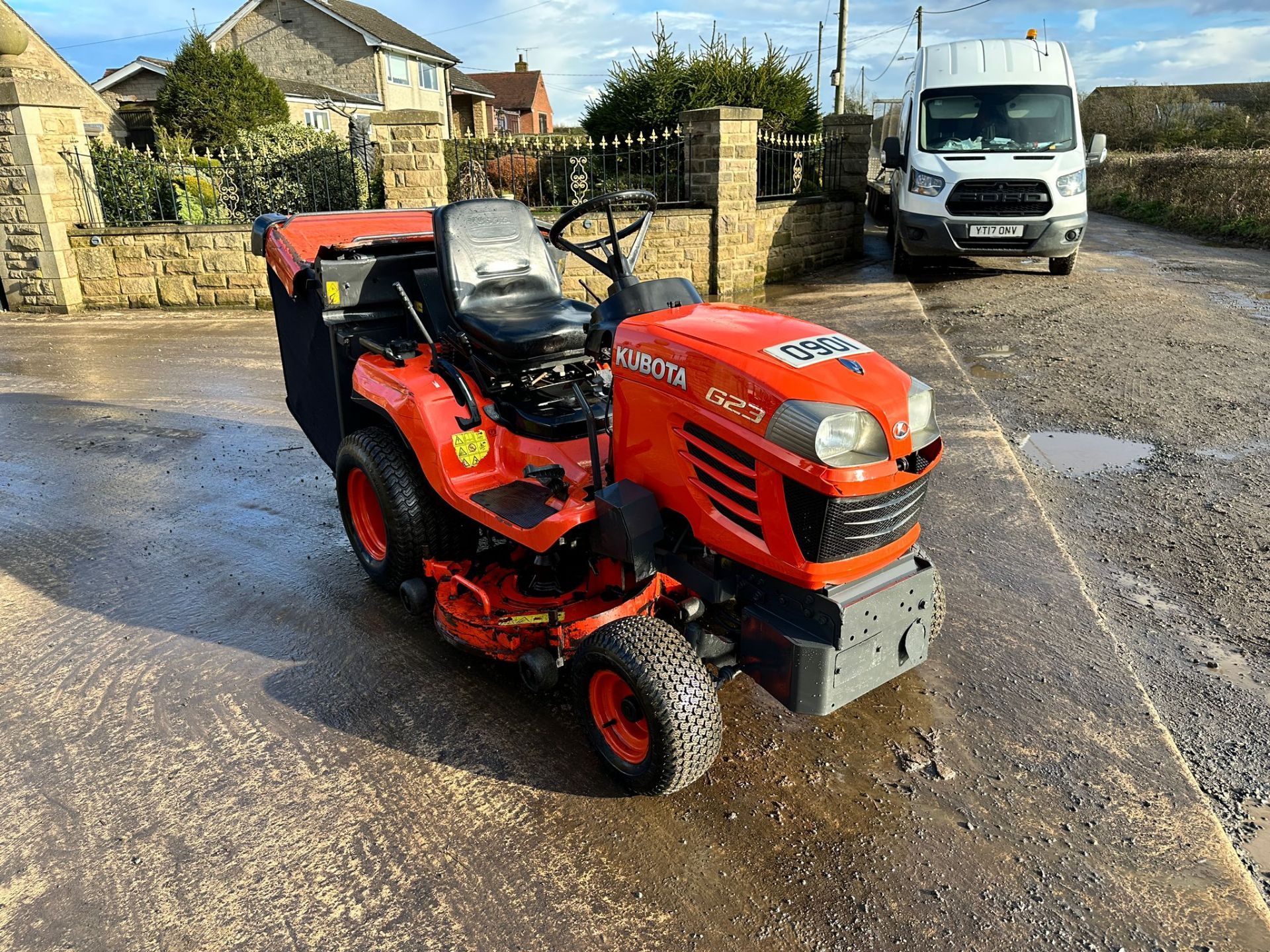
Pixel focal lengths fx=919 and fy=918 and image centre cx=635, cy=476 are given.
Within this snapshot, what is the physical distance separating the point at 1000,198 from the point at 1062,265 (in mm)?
1852

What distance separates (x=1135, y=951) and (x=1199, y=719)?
1279 millimetres

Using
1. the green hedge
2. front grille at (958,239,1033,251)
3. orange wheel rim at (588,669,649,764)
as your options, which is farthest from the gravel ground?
the green hedge

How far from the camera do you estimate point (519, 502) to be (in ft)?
11.6

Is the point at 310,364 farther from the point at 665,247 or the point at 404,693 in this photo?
the point at 665,247

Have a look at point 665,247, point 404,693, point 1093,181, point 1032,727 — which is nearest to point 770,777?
point 1032,727

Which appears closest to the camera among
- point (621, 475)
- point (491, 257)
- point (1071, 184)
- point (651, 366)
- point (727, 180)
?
point (651, 366)

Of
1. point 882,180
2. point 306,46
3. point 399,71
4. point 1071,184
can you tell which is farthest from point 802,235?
point 306,46

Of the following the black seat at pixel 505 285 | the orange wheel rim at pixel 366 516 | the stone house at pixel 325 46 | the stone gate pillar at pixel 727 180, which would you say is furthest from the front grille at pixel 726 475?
the stone house at pixel 325 46

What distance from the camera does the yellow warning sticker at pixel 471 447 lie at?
12.3ft

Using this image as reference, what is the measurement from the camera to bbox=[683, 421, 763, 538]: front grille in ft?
9.12

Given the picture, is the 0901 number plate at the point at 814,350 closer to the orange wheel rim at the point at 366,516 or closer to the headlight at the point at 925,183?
the orange wheel rim at the point at 366,516

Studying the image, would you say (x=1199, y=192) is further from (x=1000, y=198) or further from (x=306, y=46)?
(x=306, y=46)

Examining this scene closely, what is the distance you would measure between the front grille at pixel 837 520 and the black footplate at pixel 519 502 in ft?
3.29

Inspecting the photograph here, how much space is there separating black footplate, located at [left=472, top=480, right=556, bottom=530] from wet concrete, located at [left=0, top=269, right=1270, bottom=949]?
70cm
